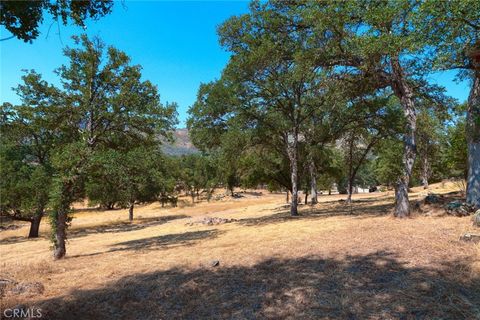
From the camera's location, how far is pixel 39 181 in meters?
23.8

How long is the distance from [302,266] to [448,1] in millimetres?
8879

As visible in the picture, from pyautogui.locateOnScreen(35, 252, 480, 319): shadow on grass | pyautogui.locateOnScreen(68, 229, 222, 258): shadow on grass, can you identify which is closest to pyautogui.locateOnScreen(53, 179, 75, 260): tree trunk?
pyautogui.locateOnScreen(68, 229, 222, 258): shadow on grass

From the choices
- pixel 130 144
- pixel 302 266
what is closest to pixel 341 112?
pixel 130 144

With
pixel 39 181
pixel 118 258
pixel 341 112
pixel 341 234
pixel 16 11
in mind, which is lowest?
pixel 118 258

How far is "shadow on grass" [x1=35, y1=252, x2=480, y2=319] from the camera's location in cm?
529

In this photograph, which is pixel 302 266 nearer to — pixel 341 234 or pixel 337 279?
pixel 337 279

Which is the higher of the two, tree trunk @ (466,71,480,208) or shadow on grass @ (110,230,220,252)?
tree trunk @ (466,71,480,208)

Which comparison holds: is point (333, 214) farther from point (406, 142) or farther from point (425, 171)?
point (425, 171)

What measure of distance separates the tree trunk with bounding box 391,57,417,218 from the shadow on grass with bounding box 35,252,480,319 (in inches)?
270

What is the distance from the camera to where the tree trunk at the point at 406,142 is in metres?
14.1

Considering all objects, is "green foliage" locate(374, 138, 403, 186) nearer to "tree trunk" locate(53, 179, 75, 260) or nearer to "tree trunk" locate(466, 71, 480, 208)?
"tree trunk" locate(466, 71, 480, 208)

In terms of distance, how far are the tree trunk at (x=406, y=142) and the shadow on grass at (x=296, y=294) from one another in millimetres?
6861

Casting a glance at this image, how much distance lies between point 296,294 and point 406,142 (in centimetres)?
1119

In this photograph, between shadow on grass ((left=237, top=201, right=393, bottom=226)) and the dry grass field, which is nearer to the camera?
the dry grass field
